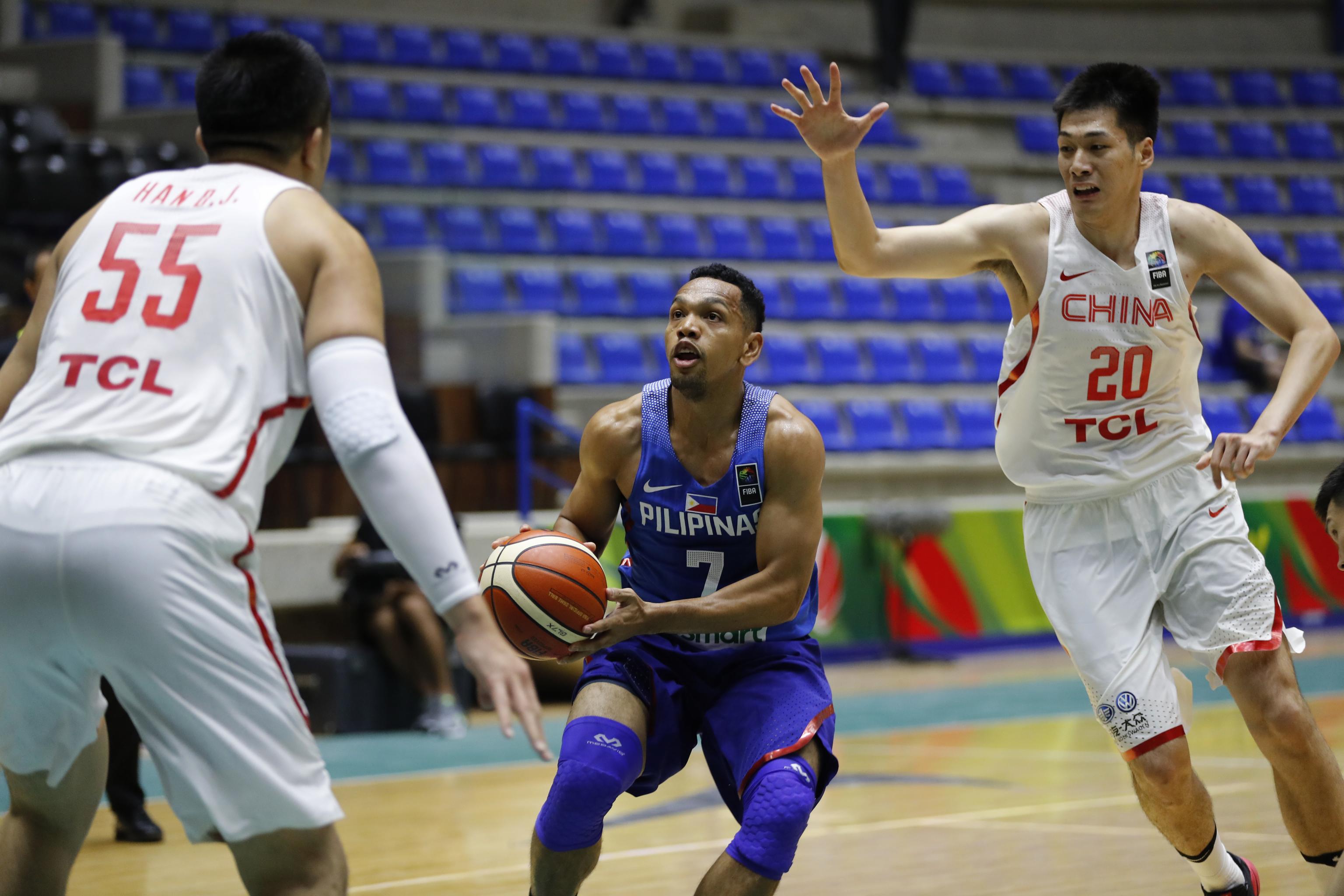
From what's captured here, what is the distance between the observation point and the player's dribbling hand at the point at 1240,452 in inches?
135

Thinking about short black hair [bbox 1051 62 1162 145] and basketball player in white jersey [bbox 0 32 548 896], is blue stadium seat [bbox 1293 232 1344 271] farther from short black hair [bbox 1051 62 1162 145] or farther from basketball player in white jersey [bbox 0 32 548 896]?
basketball player in white jersey [bbox 0 32 548 896]

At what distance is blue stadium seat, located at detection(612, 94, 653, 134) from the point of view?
53.2ft

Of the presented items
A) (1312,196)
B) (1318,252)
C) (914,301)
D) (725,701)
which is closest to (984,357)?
(914,301)

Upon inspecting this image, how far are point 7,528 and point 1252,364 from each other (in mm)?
13989

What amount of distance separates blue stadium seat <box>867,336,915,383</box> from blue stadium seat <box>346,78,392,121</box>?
5.05m

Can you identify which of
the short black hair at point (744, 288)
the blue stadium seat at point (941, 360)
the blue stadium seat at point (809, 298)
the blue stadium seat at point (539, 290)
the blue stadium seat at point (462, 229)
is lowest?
the blue stadium seat at point (941, 360)

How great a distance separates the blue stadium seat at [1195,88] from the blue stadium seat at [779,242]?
652 cm

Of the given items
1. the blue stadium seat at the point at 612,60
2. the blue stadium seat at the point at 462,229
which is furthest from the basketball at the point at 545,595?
the blue stadium seat at the point at 612,60

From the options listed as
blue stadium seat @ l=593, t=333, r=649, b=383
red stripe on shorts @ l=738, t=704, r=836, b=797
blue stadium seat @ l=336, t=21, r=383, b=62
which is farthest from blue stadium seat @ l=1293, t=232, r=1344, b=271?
red stripe on shorts @ l=738, t=704, r=836, b=797

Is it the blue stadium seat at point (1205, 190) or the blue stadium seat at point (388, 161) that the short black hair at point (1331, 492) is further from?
the blue stadium seat at point (1205, 190)

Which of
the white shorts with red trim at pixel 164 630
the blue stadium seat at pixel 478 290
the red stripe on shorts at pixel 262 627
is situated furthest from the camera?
the blue stadium seat at pixel 478 290

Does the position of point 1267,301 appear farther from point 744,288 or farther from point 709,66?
point 709,66

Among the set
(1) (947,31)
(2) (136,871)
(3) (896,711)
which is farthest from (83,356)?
(1) (947,31)

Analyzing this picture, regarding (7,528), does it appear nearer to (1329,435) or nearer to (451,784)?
(451,784)
